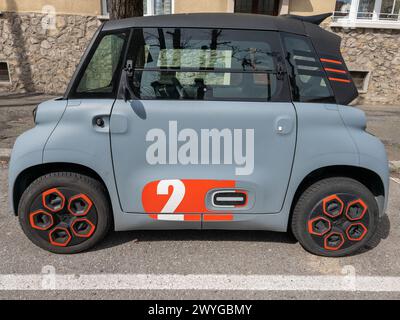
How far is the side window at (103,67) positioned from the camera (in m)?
2.32

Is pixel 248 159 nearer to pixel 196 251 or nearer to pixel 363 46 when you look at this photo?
pixel 196 251

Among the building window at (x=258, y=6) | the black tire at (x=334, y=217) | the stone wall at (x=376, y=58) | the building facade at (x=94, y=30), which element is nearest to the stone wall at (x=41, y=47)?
the building facade at (x=94, y=30)

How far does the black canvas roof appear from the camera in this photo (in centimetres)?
232

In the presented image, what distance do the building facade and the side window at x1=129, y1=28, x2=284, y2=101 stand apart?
262 inches

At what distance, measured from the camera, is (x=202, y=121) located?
2.26 meters

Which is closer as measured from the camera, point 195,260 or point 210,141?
point 210,141

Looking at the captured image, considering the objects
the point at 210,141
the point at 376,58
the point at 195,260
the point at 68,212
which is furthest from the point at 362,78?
the point at 68,212

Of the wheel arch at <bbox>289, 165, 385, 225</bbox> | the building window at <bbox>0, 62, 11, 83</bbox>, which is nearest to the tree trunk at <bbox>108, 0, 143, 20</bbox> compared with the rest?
the wheel arch at <bbox>289, 165, 385, 225</bbox>

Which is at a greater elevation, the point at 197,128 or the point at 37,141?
the point at 197,128

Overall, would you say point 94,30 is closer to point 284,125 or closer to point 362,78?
point 362,78

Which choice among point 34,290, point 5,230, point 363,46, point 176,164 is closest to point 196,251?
point 176,164

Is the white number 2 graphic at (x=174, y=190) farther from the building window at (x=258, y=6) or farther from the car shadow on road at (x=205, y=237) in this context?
the building window at (x=258, y=6)

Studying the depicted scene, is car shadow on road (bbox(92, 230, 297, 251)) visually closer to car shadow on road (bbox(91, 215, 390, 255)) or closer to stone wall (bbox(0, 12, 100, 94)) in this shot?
car shadow on road (bbox(91, 215, 390, 255))

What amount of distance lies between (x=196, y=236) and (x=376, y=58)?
330 inches
